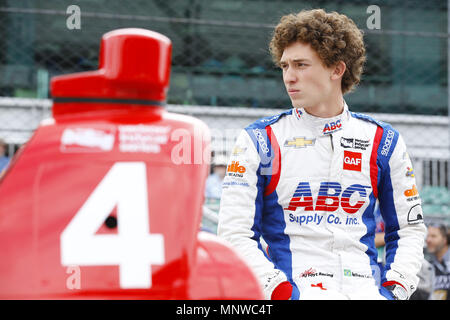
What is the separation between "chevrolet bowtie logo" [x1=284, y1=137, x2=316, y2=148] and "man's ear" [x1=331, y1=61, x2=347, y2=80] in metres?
0.23

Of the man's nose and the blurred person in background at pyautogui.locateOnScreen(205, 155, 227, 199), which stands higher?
the man's nose

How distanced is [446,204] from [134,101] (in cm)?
469

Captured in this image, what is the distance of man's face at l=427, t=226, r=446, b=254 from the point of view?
4801 millimetres

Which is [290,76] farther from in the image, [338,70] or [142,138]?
[142,138]

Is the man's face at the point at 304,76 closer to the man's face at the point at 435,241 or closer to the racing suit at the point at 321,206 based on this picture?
the racing suit at the point at 321,206

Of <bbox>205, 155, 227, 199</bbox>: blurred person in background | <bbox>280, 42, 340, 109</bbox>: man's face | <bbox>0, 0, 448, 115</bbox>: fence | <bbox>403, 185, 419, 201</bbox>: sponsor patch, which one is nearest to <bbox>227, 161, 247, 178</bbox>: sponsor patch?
<bbox>280, 42, 340, 109</bbox>: man's face

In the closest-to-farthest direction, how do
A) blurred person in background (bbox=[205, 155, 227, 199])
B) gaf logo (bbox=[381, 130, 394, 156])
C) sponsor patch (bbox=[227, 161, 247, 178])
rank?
sponsor patch (bbox=[227, 161, 247, 178]), gaf logo (bbox=[381, 130, 394, 156]), blurred person in background (bbox=[205, 155, 227, 199])

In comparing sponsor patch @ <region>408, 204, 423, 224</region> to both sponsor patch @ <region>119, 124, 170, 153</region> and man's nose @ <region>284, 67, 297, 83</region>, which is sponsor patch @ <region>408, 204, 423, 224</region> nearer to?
man's nose @ <region>284, 67, 297, 83</region>

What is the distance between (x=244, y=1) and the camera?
29.3ft

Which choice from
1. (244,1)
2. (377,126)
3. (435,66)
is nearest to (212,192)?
(377,126)

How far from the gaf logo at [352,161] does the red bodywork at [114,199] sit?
889 millimetres

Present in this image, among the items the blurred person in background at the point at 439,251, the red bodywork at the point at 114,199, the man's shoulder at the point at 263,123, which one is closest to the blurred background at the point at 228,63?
the blurred person in background at the point at 439,251

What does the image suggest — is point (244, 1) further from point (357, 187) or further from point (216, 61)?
point (357, 187)

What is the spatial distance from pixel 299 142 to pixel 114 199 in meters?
1.00
